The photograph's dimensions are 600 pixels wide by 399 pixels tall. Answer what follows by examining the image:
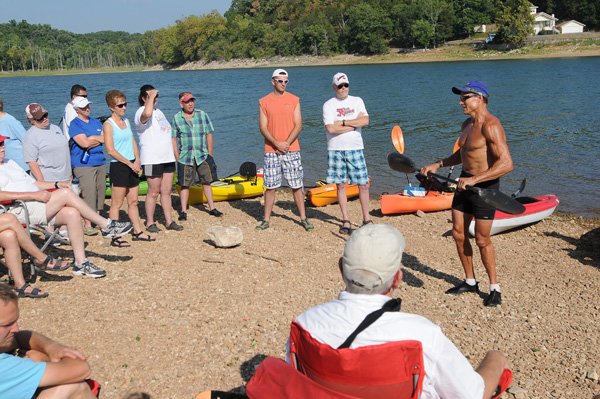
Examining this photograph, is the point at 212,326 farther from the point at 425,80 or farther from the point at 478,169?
the point at 425,80

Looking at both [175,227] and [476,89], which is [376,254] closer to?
[476,89]

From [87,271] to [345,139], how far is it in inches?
144

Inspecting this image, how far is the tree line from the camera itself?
94.8 meters

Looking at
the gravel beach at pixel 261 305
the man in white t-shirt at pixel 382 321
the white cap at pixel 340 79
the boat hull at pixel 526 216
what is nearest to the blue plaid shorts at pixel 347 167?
the gravel beach at pixel 261 305

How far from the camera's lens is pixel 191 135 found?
8.75 m

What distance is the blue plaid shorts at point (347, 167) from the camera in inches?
321

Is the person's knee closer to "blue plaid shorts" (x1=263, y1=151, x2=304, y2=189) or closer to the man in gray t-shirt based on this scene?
"blue plaid shorts" (x1=263, y1=151, x2=304, y2=189)

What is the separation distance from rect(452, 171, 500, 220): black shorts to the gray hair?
3.22m

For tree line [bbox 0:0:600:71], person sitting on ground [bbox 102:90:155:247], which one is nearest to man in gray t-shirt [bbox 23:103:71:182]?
person sitting on ground [bbox 102:90:155:247]

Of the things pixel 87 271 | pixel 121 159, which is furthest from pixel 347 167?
pixel 87 271

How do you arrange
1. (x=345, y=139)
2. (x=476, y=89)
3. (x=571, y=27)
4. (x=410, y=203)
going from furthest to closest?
(x=571, y=27) → (x=410, y=203) → (x=345, y=139) → (x=476, y=89)

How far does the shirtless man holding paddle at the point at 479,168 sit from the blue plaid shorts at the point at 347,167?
2228 mm

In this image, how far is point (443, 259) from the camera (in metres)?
7.41

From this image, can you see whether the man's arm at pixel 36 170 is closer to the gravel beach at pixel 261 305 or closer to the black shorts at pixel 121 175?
the black shorts at pixel 121 175
